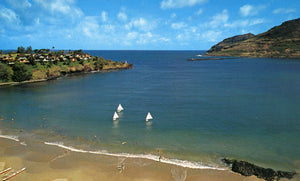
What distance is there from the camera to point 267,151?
25.5 m

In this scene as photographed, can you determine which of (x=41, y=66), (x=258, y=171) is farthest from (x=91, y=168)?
(x=41, y=66)

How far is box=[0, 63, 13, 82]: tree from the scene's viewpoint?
7569cm

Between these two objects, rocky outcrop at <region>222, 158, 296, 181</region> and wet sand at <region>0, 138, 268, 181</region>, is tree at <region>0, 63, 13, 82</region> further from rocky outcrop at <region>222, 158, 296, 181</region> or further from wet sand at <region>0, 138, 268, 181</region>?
rocky outcrop at <region>222, 158, 296, 181</region>

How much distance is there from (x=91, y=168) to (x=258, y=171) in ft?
51.0


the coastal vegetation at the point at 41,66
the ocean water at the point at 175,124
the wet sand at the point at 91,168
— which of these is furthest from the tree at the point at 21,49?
the wet sand at the point at 91,168

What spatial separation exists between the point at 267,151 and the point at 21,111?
1609 inches

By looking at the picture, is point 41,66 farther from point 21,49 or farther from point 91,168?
point 91,168

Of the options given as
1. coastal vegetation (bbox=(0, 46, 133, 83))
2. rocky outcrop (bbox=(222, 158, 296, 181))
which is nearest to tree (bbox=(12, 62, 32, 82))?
coastal vegetation (bbox=(0, 46, 133, 83))

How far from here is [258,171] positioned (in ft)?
68.8

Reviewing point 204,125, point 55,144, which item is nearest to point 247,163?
point 204,125

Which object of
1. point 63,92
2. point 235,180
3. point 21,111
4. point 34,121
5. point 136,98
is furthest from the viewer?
point 63,92

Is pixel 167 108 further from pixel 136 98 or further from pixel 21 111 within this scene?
pixel 21 111

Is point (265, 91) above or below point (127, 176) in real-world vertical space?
above

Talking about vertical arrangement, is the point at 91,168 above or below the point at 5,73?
Result: below
